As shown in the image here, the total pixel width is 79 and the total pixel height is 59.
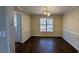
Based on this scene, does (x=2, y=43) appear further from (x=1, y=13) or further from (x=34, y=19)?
(x=34, y=19)

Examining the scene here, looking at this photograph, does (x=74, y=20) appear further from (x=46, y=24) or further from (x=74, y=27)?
(x=46, y=24)

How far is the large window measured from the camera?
9562mm

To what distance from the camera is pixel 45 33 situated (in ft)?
31.4

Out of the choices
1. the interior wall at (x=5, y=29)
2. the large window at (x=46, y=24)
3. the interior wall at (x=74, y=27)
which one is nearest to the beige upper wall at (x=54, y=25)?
the large window at (x=46, y=24)

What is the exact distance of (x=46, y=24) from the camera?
9594 mm

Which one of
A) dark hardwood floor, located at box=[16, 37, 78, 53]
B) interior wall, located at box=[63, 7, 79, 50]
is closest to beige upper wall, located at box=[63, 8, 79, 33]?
interior wall, located at box=[63, 7, 79, 50]

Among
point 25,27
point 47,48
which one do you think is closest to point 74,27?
point 47,48

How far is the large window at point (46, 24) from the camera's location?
31.4 feet

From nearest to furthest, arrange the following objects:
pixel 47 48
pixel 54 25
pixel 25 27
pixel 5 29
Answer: pixel 5 29
pixel 47 48
pixel 25 27
pixel 54 25

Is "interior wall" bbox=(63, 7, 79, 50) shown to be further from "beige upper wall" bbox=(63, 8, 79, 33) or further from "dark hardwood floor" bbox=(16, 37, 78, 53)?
"dark hardwood floor" bbox=(16, 37, 78, 53)
